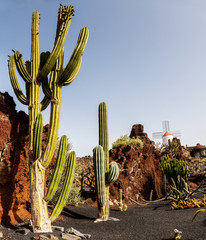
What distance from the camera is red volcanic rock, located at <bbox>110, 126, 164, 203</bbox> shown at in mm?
10286

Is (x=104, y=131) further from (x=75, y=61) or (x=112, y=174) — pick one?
(x=75, y=61)

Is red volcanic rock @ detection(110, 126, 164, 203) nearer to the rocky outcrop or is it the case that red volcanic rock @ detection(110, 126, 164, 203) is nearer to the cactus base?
the rocky outcrop

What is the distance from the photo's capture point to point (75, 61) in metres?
6.09

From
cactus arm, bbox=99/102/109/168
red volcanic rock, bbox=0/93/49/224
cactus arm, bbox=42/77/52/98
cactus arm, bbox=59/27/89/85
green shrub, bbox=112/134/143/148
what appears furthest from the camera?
green shrub, bbox=112/134/143/148

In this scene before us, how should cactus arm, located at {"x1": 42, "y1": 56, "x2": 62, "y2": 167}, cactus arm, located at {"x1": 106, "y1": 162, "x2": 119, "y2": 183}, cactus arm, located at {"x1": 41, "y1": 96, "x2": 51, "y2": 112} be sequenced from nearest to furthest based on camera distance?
cactus arm, located at {"x1": 42, "y1": 56, "x2": 62, "y2": 167}, cactus arm, located at {"x1": 41, "y1": 96, "x2": 51, "y2": 112}, cactus arm, located at {"x1": 106, "y1": 162, "x2": 119, "y2": 183}

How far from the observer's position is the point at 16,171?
6.16 m

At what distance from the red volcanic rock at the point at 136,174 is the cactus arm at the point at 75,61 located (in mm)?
5541

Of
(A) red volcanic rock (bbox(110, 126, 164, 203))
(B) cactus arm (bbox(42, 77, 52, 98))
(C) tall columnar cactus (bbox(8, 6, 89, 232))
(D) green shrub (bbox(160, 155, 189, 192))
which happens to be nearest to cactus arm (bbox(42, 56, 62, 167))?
(C) tall columnar cactus (bbox(8, 6, 89, 232))

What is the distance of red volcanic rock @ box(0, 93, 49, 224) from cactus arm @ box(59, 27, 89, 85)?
1.61 m

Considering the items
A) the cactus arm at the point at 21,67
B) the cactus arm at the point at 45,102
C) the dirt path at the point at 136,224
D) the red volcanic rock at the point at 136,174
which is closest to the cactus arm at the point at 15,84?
the cactus arm at the point at 21,67

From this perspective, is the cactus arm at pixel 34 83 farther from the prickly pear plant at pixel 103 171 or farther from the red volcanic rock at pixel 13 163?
the prickly pear plant at pixel 103 171

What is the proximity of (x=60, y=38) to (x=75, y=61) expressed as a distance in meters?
0.79

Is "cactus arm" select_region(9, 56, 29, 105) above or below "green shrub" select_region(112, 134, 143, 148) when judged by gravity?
above

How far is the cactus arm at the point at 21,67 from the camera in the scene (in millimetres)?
6062
